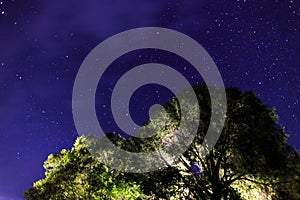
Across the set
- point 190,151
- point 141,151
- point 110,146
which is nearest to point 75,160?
point 110,146

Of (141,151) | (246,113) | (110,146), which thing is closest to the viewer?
(246,113)

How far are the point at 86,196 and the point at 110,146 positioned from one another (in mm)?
6589

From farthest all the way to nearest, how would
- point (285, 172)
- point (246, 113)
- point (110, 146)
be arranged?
point (110, 146) → point (246, 113) → point (285, 172)

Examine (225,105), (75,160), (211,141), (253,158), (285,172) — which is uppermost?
(75,160)

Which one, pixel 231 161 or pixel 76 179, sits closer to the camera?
pixel 231 161

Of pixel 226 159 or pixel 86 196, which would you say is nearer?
pixel 226 159

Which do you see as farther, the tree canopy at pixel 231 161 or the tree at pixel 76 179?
the tree at pixel 76 179

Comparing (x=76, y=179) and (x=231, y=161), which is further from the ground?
(x=76, y=179)

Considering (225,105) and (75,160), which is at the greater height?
(75,160)

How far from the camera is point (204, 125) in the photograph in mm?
25719

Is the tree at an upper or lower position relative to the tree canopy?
upper

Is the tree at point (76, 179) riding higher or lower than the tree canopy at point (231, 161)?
higher

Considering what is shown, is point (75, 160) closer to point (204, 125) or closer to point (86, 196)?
point (86, 196)

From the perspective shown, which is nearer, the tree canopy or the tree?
the tree canopy
